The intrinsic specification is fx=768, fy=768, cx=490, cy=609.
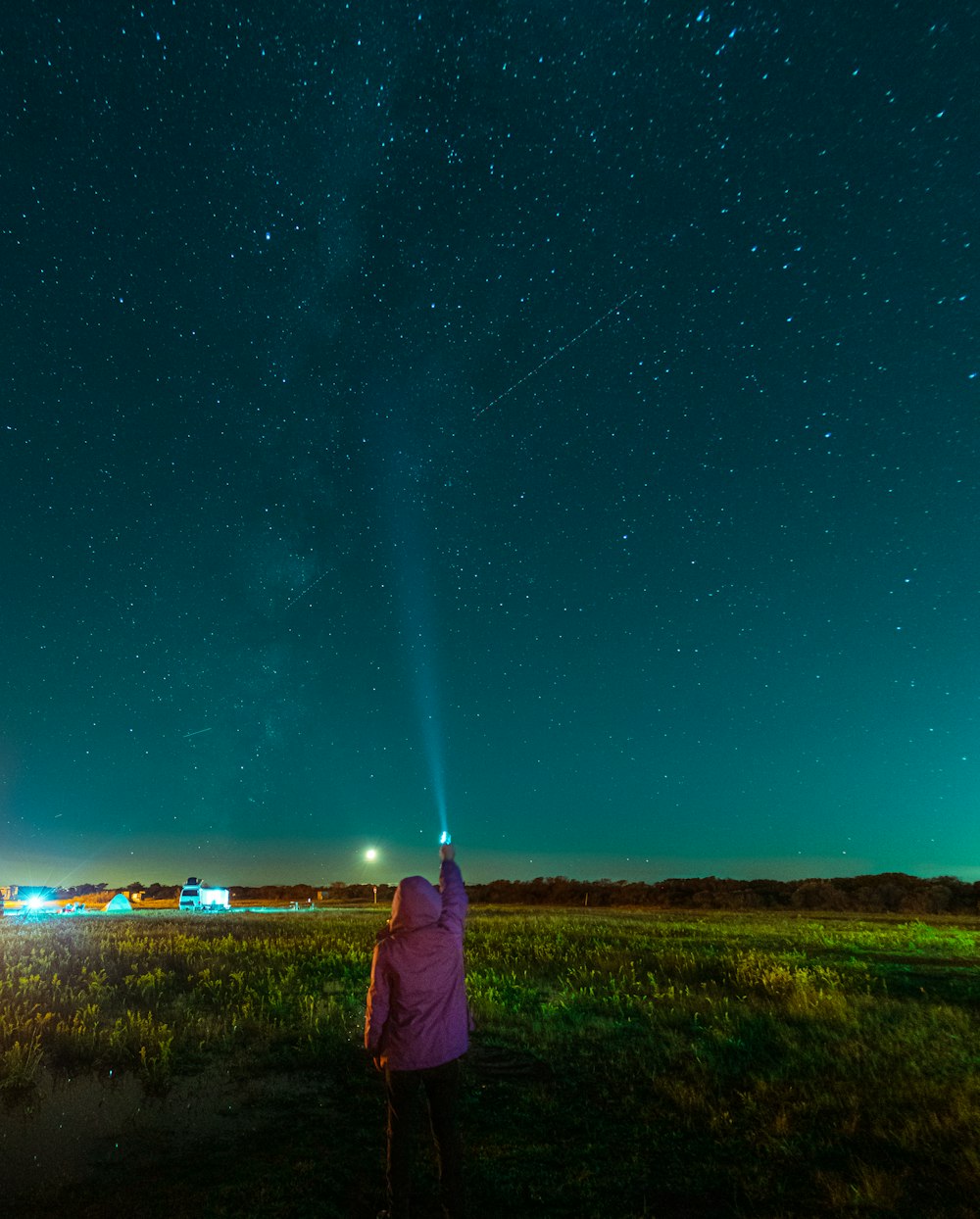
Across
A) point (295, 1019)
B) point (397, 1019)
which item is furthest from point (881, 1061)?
point (295, 1019)

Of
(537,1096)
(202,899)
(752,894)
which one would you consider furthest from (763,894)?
(537,1096)

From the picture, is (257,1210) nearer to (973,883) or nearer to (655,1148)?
(655,1148)

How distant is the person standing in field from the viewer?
15.5 ft

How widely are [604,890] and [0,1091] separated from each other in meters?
68.7

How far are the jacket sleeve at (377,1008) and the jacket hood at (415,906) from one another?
21 cm

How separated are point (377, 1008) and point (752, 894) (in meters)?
63.4

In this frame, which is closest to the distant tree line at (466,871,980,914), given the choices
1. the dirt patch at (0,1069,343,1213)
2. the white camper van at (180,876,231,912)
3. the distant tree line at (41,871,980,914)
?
the distant tree line at (41,871,980,914)

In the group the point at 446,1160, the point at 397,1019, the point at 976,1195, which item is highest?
the point at 397,1019

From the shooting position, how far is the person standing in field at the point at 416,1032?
472cm

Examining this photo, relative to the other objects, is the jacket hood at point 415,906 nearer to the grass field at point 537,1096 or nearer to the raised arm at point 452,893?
the raised arm at point 452,893

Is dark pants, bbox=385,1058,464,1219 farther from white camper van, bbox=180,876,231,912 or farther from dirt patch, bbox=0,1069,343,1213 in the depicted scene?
white camper van, bbox=180,876,231,912

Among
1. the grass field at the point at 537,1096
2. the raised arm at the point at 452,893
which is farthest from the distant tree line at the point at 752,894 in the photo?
the raised arm at the point at 452,893

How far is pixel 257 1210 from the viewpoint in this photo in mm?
4973

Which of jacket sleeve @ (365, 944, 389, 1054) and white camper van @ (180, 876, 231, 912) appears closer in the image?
jacket sleeve @ (365, 944, 389, 1054)
